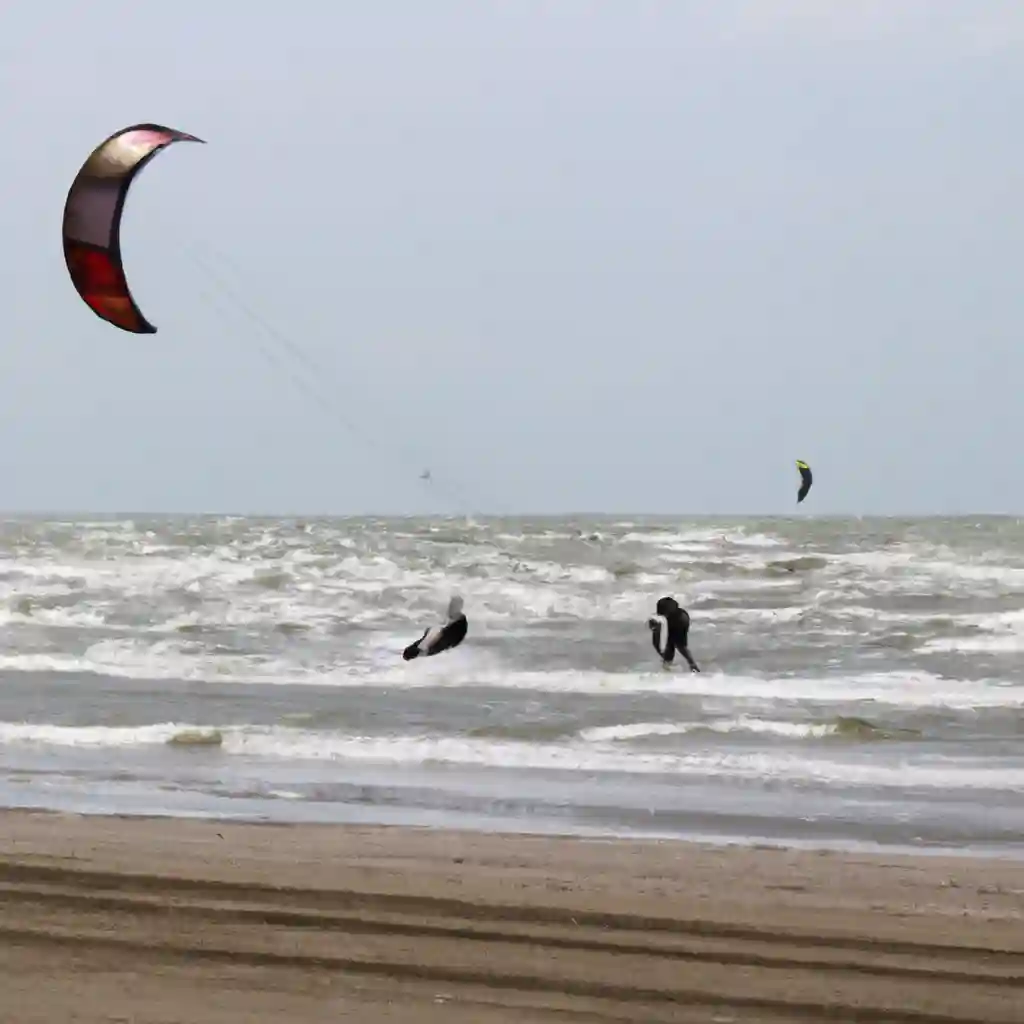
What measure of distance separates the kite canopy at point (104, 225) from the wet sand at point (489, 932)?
379 centimetres

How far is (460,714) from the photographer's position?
10969mm

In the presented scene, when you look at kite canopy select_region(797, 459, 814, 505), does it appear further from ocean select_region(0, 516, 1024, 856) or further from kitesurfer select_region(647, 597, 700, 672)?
kitesurfer select_region(647, 597, 700, 672)

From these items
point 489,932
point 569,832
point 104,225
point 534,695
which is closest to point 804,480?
point 534,695

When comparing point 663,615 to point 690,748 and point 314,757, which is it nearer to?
point 690,748

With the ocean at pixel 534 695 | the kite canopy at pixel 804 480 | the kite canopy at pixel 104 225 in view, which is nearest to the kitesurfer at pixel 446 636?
the ocean at pixel 534 695

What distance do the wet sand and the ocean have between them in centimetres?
103

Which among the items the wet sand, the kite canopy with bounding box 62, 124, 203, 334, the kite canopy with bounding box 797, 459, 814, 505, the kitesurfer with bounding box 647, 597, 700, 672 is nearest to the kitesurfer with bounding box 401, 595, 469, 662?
the kite canopy with bounding box 62, 124, 203, 334

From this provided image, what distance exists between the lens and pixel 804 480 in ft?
58.2

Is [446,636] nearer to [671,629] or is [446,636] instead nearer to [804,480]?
[671,629]

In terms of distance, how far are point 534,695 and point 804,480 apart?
6.65 metres

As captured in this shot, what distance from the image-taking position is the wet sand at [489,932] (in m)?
3.92

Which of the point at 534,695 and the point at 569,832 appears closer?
the point at 569,832

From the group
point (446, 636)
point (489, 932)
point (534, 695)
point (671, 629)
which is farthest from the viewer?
point (671, 629)

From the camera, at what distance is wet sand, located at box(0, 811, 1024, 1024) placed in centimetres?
392
